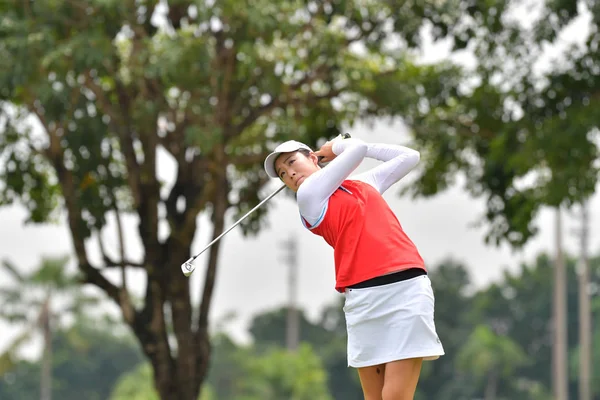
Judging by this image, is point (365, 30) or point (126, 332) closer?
point (365, 30)

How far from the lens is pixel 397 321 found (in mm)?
4129

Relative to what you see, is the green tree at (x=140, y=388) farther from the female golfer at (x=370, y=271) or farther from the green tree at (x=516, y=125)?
the female golfer at (x=370, y=271)

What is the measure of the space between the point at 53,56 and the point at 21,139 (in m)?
2.99

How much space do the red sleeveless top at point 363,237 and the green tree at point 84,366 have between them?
49.4 meters

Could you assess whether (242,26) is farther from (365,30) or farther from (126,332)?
(126,332)

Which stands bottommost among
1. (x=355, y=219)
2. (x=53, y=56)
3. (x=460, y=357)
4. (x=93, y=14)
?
(x=355, y=219)

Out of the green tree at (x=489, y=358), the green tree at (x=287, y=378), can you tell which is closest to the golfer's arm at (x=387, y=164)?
the green tree at (x=287, y=378)

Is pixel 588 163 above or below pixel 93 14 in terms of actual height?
below

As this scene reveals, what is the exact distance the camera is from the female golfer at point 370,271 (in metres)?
4.14

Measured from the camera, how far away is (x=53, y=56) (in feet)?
34.2

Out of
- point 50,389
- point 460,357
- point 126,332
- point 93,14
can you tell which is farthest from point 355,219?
point 126,332

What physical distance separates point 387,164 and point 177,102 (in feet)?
26.4

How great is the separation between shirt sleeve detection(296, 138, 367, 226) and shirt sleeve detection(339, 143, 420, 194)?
0.27 m

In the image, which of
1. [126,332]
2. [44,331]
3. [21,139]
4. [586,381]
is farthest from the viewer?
[126,332]
